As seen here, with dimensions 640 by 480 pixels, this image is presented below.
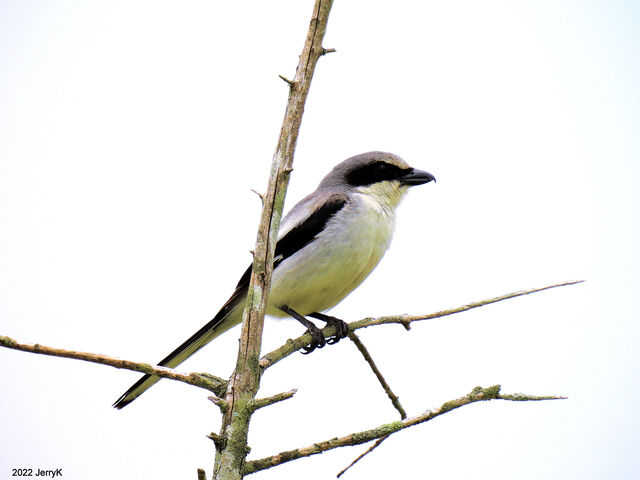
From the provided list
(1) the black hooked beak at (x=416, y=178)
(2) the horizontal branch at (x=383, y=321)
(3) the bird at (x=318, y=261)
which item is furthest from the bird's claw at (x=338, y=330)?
(1) the black hooked beak at (x=416, y=178)

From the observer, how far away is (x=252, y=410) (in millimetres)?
2445

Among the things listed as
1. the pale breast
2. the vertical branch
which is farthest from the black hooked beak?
the vertical branch

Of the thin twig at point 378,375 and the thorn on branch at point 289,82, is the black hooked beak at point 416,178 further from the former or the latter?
the thorn on branch at point 289,82

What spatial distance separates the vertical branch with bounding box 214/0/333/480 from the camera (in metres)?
2.50

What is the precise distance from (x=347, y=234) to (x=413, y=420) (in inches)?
97.2

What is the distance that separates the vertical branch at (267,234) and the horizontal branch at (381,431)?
0.18 meters

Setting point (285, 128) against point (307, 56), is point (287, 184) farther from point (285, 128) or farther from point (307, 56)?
point (307, 56)

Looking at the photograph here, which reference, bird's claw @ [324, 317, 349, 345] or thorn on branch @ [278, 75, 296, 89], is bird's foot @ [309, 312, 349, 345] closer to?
bird's claw @ [324, 317, 349, 345]

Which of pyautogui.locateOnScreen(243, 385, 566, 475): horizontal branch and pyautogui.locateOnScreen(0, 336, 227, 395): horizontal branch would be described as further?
pyautogui.locateOnScreen(243, 385, 566, 475): horizontal branch

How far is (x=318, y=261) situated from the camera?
15.9ft

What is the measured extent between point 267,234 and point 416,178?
348 cm

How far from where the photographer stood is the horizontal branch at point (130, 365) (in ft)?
6.78

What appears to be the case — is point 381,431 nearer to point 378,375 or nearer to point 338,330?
point 378,375

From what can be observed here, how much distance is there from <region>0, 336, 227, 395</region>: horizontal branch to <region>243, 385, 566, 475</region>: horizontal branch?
0.34 meters
